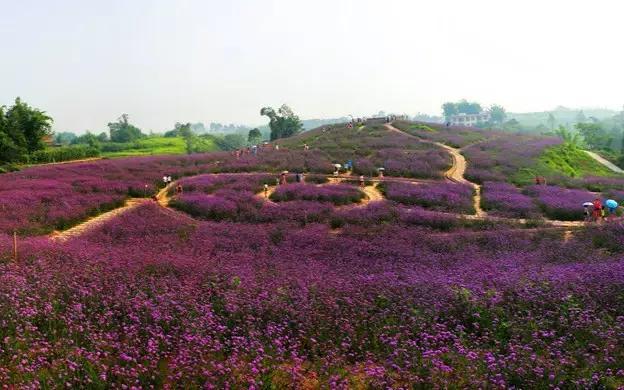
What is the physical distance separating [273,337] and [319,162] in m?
29.3

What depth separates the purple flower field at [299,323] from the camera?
253 inches

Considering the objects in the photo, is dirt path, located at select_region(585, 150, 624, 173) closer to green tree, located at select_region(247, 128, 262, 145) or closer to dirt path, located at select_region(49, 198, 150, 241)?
dirt path, located at select_region(49, 198, 150, 241)

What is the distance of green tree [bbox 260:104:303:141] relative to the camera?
85.1 meters

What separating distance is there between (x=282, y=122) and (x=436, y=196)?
209 feet

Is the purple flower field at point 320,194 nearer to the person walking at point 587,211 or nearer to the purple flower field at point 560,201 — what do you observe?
the purple flower field at point 560,201

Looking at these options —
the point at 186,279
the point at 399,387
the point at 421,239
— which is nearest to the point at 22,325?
the point at 186,279

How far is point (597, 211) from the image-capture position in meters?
20.7

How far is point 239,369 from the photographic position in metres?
6.55

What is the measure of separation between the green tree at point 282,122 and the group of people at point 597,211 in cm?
6719

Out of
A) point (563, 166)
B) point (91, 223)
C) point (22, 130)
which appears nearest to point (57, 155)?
point (22, 130)

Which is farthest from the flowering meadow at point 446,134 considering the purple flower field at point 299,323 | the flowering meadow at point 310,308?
the purple flower field at point 299,323

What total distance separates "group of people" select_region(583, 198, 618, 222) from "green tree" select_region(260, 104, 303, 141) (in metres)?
67.2

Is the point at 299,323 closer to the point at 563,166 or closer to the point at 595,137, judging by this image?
the point at 563,166

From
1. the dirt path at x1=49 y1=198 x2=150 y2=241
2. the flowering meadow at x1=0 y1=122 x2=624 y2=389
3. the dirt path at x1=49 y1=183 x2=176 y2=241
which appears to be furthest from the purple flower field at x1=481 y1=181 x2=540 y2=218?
the dirt path at x1=49 y1=198 x2=150 y2=241
